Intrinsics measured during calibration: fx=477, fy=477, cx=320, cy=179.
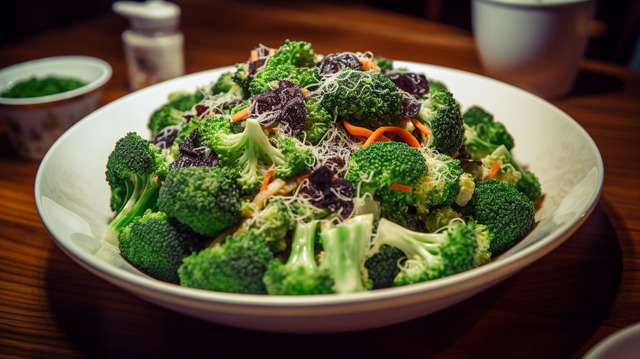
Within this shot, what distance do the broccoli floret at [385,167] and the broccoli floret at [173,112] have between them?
79 cm

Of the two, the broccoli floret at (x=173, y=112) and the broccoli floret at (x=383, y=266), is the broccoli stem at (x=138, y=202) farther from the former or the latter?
the broccoli floret at (x=383, y=266)

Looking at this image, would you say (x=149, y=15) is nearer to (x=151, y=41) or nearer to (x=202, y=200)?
(x=151, y=41)

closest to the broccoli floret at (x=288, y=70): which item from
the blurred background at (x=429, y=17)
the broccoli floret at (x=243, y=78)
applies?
the broccoli floret at (x=243, y=78)

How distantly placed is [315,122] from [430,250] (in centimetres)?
54

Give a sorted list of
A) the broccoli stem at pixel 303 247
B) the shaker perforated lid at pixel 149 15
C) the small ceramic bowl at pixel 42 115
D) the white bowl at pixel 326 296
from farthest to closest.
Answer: the shaker perforated lid at pixel 149 15, the small ceramic bowl at pixel 42 115, the broccoli stem at pixel 303 247, the white bowl at pixel 326 296

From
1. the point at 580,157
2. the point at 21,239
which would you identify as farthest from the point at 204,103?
the point at 580,157

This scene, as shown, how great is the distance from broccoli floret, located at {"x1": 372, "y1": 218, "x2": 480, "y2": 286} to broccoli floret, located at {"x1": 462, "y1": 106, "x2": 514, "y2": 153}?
636mm

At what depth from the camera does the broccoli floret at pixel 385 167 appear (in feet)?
4.30

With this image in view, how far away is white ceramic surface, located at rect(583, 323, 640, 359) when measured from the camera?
101cm

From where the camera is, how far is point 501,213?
1.43 metres

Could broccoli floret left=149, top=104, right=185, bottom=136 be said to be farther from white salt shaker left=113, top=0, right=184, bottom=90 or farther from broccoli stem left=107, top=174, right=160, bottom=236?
white salt shaker left=113, top=0, right=184, bottom=90

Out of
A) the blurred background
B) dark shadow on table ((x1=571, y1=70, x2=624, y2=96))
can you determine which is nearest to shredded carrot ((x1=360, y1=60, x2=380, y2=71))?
dark shadow on table ((x1=571, y1=70, x2=624, y2=96))

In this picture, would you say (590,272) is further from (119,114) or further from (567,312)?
(119,114)

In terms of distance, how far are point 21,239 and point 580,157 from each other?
199 centimetres
